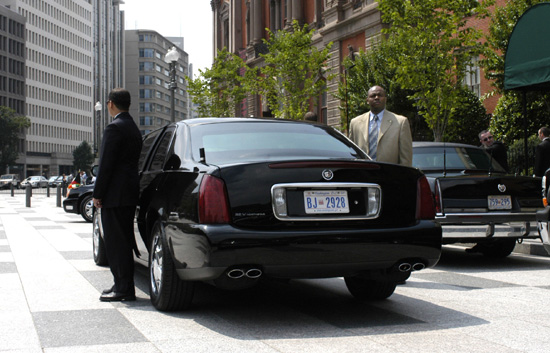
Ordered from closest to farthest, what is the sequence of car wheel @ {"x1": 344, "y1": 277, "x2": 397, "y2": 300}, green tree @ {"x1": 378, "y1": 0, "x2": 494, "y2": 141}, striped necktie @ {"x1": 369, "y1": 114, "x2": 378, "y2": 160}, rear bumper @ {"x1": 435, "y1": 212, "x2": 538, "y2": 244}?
car wheel @ {"x1": 344, "y1": 277, "x2": 397, "y2": 300} < striped necktie @ {"x1": 369, "y1": 114, "x2": 378, "y2": 160} < rear bumper @ {"x1": 435, "y1": 212, "x2": 538, "y2": 244} < green tree @ {"x1": 378, "y1": 0, "x2": 494, "y2": 141}

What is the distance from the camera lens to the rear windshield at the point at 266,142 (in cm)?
582

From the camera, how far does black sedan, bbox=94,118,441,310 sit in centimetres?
518

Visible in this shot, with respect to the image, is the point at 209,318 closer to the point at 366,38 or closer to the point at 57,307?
the point at 57,307

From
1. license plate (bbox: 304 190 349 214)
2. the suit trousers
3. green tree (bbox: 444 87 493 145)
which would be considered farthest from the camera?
green tree (bbox: 444 87 493 145)

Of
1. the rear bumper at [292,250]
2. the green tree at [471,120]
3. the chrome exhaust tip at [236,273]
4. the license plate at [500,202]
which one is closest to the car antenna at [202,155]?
the rear bumper at [292,250]

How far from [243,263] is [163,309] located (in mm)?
1121

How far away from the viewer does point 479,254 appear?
10.9m

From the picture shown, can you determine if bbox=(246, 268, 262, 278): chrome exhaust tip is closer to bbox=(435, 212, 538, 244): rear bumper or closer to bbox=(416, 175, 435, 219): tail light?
bbox=(416, 175, 435, 219): tail light

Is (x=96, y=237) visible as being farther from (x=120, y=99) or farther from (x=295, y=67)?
(x=295, y=67)

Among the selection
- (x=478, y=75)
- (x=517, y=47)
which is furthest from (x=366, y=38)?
(x=517, y=47)

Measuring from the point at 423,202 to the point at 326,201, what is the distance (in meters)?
0.88

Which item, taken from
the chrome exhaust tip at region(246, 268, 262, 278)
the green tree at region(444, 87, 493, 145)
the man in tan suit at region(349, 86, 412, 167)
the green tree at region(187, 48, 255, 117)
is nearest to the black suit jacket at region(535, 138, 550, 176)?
the man in tan suit at region(349, 86, 412, 167)

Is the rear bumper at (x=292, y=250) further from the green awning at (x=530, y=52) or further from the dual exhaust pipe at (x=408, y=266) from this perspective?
the green awning at (x=530, y=52)

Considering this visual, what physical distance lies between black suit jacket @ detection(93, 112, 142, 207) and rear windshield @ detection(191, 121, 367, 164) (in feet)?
2.21
